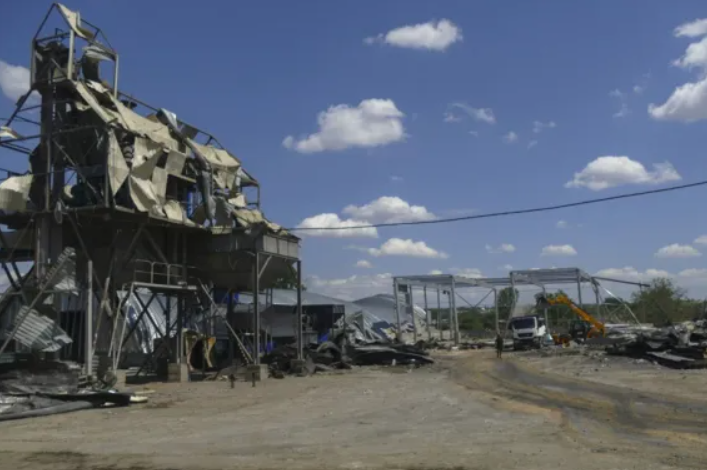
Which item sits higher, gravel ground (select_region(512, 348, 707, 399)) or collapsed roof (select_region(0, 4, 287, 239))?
collapsed roof (select_region(0, 4, 287, 239))

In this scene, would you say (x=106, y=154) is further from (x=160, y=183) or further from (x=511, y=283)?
(x=511, y=283)

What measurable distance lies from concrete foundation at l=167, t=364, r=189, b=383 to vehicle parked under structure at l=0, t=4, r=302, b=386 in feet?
0.31

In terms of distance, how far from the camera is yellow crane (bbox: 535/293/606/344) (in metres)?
49.0

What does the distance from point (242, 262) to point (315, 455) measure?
66.3 ft

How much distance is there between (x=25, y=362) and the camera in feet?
74.9

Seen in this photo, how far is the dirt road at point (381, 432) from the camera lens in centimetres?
941

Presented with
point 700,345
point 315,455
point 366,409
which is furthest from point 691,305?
point 315,455

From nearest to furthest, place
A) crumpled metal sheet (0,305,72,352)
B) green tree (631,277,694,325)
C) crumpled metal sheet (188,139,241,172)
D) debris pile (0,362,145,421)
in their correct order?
debris pile (0,362,145,421) → crumpled metal sheet (0,305,72,352) → crumpled metal sheet (188,139,241,172) → green tree (631,277,694,325)

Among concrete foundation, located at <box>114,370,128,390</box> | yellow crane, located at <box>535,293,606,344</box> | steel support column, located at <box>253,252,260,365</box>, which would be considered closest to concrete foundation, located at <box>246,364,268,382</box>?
steel support column, located at <box>253,252,260,365</box>

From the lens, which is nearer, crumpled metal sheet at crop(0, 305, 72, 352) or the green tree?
crumpled metal sheet at crop(0, 305, 72, 352)

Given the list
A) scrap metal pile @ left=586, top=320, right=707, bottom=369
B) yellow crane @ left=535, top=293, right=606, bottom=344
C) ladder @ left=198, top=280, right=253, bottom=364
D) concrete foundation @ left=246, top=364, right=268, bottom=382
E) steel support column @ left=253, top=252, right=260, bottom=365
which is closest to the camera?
concrete foundation @ left=246, top=364, right=268, bottom=382

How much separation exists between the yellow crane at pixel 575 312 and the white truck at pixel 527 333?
1.71m

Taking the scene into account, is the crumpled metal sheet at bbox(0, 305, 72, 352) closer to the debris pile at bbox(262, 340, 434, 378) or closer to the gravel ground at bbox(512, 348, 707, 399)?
the debris pile at bbox(262, 340, 434, 378)

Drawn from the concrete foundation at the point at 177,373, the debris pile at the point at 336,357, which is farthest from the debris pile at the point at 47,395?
the debris pile at the point at 336,357
